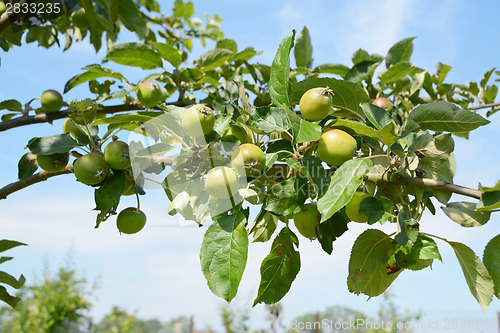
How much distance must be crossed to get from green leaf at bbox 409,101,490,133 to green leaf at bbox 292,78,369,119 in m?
0.13

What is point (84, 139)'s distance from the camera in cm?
111

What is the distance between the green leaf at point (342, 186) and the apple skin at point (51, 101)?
1.18 metres

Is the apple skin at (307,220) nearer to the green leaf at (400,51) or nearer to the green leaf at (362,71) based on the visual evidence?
the green leaf at (362,71)

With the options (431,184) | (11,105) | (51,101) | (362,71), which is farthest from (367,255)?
(11,105)

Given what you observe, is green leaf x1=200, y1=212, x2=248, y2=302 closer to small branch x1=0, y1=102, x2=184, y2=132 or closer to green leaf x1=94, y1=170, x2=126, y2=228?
green leaf x1=94, y1=170, x2=126, y2=228

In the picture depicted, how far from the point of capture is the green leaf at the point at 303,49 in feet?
5.62

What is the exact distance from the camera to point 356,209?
0.91m

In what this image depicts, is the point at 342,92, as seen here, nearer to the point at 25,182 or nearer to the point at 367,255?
the point at 367,255

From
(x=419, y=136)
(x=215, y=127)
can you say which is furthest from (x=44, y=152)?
(x=419, y=136)

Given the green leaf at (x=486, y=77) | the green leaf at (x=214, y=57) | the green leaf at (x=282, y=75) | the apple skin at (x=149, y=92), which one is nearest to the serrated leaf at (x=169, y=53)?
the green leaf at (x=214, y=57)

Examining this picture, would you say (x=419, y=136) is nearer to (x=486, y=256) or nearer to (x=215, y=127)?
(x=486, y=256)

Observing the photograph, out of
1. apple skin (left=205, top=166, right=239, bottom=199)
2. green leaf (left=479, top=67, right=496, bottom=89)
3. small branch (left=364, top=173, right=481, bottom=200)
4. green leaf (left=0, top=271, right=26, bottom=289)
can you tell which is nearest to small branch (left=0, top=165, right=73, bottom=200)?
green leaf (left=0, top=271, right=26, bottom=289)

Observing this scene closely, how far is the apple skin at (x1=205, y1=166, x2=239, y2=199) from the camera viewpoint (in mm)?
821

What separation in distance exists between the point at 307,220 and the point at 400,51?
1130 millimetres
